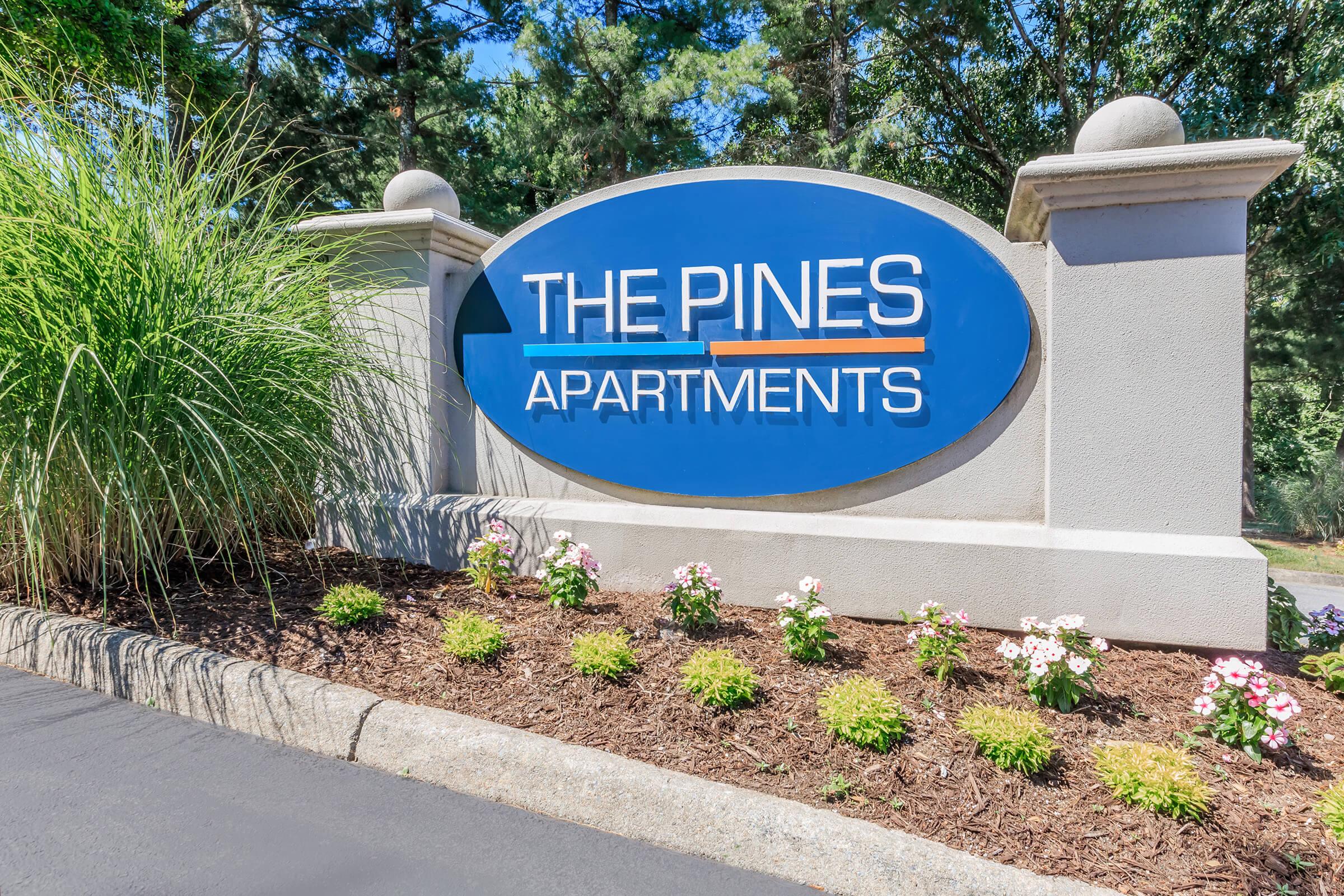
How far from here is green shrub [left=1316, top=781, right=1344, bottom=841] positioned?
80.3 inches

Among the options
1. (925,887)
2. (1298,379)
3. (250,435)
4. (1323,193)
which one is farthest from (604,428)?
(1298,379)

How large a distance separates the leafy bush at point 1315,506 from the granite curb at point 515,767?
40.9 ft

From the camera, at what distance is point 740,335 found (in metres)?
3.98

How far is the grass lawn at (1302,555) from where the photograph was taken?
26.5ft

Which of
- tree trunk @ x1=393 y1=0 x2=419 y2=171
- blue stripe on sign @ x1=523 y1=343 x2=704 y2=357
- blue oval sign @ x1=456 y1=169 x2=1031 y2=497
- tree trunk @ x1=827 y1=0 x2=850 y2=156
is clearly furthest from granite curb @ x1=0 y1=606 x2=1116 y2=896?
tree trunk @ x1=393 y1=0 x2=419 y2=171

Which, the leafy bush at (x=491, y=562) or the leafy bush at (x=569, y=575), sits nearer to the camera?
the leafy bush at (x=569, y=575)

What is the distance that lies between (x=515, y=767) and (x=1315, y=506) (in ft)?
43.9

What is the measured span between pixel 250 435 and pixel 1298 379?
21.6 metres

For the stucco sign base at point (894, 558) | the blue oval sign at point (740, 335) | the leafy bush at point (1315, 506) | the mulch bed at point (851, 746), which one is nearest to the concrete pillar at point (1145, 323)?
the stucco sign base at point (894, 558)

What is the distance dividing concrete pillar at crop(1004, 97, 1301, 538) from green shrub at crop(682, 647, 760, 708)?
70.6 inches

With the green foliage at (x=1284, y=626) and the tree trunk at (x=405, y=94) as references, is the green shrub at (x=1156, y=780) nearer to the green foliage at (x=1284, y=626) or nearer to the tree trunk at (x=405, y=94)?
the green foliage at (x=1284, y=626)

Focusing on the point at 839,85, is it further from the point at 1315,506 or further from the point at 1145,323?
the point at 1145,323

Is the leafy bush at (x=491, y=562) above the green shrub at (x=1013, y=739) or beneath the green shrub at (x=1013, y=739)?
above

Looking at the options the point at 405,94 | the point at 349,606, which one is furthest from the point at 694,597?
the point at 405,94
